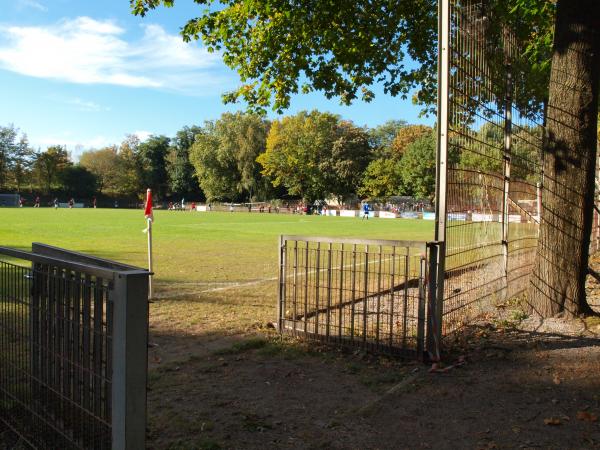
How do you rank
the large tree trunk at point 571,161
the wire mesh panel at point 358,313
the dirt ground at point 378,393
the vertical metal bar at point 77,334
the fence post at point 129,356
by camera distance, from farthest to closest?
the large tree trunk at point 571,161, the wire mesh panel at point 358,313, the dirt ground at point 378,393, the vertical metal bar at point 77,334, the fence post at point 129,356

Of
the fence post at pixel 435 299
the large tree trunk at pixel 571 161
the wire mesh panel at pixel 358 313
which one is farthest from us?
the large tree trunk at pixel 571 161

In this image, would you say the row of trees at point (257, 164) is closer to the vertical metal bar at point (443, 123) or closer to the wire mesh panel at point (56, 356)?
the vertical metal bar at point (443, 123)

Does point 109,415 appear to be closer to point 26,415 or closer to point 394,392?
point 26,415

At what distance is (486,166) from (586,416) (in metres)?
3.97

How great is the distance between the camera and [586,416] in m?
3.79

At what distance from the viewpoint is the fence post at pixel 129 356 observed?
2363mm

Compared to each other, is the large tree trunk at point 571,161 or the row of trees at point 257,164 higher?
the row of trees at point 257,164

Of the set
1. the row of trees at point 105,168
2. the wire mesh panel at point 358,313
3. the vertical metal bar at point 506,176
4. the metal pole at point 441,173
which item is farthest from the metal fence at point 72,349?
the row of trees at point 105,168

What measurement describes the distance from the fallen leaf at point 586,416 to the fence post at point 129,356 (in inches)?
124

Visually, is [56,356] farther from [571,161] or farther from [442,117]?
[571,161]

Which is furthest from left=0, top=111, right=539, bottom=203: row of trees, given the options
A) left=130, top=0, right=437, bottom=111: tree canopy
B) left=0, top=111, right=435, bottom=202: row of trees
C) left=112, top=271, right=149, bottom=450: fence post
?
left=112, top=271, right=149, bottom=450: fence post

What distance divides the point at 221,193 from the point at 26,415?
299 ft

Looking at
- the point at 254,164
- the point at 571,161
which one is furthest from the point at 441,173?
the point at 254,164

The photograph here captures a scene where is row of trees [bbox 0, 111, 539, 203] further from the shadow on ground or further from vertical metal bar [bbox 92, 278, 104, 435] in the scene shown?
vertical metal bar [bbox 92, 278, 104, 435]
